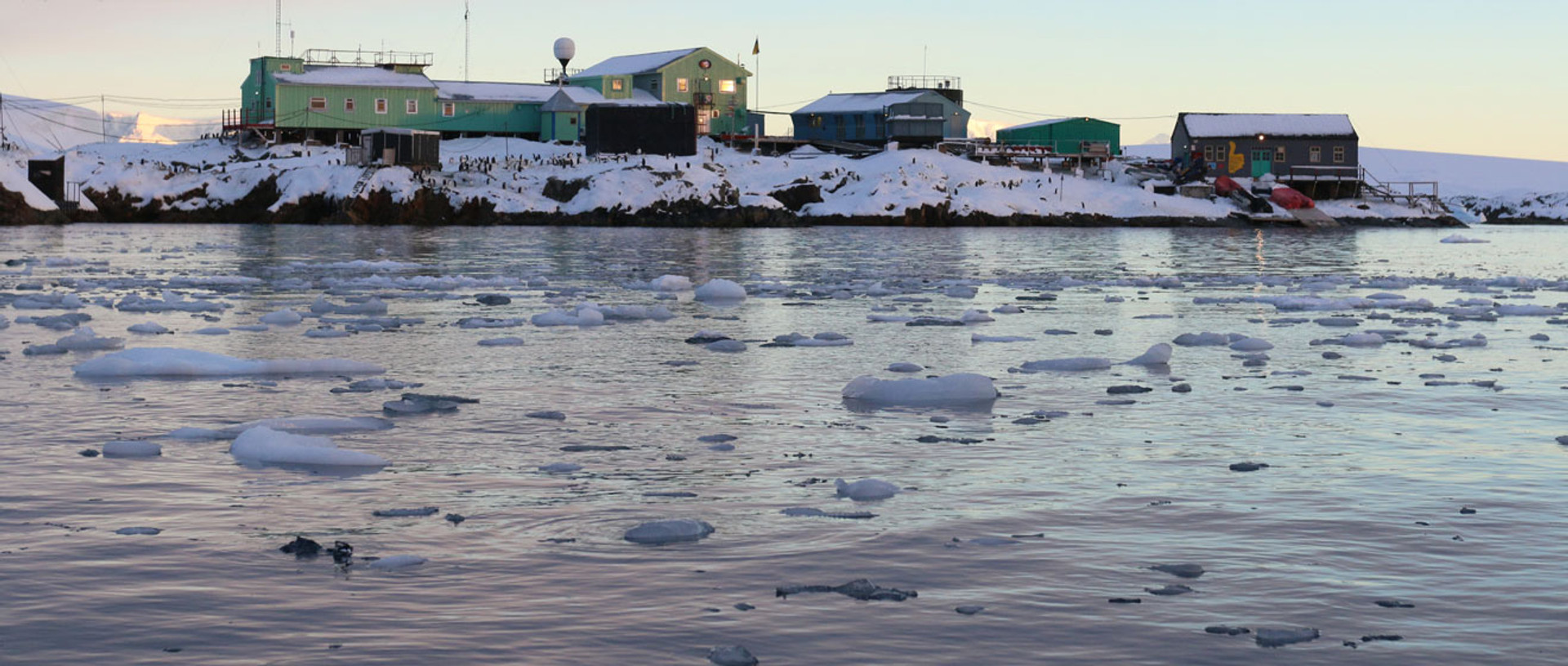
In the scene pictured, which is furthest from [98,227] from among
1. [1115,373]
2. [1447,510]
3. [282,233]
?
[1447,510]

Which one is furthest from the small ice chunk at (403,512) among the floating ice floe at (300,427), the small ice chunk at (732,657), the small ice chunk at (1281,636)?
the small ice chunk at (1281,636)

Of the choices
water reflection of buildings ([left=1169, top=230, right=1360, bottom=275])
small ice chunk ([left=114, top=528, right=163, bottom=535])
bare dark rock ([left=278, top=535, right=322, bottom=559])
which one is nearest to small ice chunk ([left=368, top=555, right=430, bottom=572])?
bare dark rock ([left=278, top=535, right=322, bottom=559])

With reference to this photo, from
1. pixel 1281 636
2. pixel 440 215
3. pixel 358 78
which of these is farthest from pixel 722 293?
pixel 358 78

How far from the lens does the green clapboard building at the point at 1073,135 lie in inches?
3994

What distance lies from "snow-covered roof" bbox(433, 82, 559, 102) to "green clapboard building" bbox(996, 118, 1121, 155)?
3097cm

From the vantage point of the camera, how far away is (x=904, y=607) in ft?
18.8

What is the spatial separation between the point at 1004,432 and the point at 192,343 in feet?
29.1

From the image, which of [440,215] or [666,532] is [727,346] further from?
[440,215]

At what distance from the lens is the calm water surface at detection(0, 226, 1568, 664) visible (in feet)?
17.6

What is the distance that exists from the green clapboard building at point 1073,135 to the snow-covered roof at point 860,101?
830 centimetres

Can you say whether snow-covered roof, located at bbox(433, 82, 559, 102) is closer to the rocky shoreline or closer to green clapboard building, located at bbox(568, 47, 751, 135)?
green clapboard building, located at bbox(568, 47, 751, 135)

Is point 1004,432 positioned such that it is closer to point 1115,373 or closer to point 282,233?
point 1115,373

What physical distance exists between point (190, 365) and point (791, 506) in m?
6.98

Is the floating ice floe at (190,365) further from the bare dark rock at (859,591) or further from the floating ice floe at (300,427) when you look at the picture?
the bare dark rock at (859,591)
